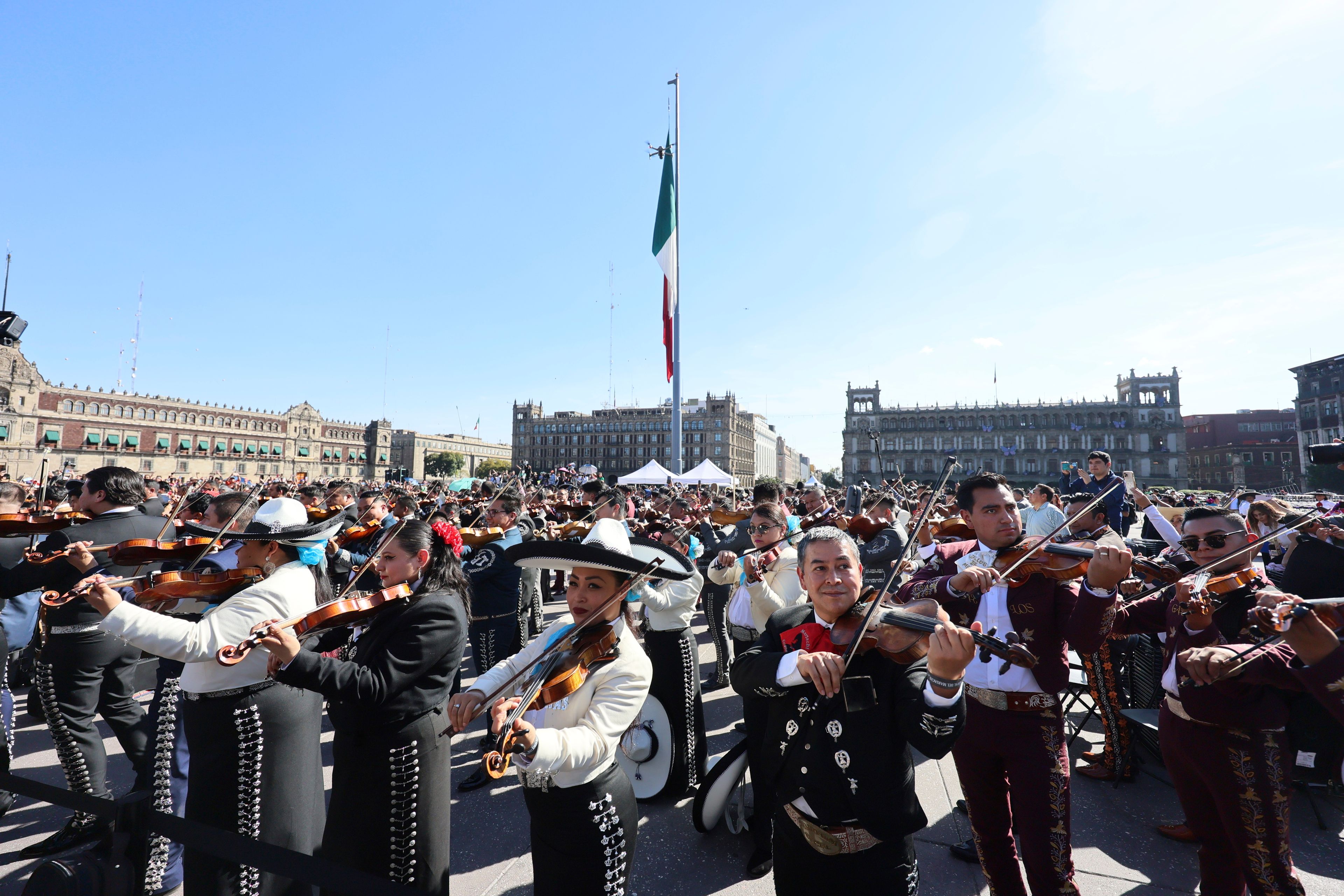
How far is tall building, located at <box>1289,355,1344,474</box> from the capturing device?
59.7m

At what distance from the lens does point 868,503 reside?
418 inches

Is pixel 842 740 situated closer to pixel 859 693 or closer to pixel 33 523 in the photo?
pixel 859 693

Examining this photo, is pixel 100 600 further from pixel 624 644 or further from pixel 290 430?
pixel 290 430

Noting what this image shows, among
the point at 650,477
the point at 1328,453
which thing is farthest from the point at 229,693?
the point at 650,477

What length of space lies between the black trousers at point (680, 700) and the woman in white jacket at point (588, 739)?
189 cm

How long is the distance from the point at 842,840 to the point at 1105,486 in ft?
22.0

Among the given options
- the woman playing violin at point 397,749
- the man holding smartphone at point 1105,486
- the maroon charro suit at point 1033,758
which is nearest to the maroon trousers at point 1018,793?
the maroon charro suit at point 1033,758

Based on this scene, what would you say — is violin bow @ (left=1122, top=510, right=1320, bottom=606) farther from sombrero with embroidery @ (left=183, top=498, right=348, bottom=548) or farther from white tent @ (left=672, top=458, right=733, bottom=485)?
white tent @ (left=672, top=458, right=733, bottom=485)

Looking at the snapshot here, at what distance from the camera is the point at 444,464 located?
116875 millimetres

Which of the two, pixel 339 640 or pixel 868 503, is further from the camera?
Answer: pixel 868 503


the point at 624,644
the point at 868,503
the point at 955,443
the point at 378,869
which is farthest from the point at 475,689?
the point at 955,443

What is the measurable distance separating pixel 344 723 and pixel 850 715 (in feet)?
6.92

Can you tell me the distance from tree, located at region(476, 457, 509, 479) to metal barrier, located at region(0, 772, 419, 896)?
107488mm

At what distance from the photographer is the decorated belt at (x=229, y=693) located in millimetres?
2611
